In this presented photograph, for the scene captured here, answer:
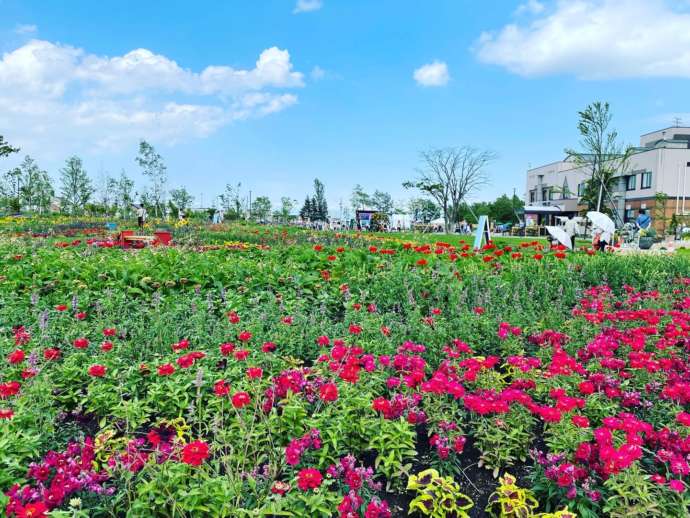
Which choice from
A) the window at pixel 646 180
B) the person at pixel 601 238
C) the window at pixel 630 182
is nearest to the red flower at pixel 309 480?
the person at pixel 601 238

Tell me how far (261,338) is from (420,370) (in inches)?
55.1

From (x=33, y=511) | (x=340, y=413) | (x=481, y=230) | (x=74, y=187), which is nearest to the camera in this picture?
(x=33, y=511)

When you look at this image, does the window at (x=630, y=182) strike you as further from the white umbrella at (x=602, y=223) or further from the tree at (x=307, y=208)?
the white umbrella at (x=602, y=223)

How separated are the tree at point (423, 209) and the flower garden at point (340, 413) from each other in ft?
174

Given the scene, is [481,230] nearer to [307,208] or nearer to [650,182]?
[650,182]

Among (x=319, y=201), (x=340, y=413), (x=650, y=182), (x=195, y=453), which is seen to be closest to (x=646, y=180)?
(x=650, y=182)

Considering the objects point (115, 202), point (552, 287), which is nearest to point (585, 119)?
point (552, 287)

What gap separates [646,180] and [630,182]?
2.57 metres

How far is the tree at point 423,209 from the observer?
57438mm

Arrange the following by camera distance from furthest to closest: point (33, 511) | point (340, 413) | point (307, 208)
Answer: point (307, 208) < point (340, 413) < point (33, 511)

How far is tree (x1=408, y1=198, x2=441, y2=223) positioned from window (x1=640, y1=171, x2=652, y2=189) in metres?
20.6

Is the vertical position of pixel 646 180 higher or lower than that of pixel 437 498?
higher

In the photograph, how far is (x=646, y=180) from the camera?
4506cm

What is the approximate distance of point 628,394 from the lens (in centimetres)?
272
